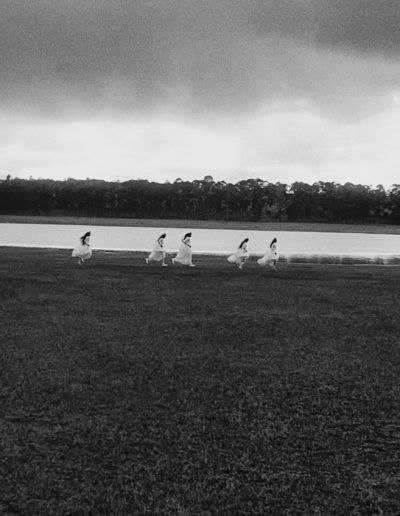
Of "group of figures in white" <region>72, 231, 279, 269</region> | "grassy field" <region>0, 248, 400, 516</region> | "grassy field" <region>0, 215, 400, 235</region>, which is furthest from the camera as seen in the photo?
"grassy field" <region>0, 215, 400, 235</region>

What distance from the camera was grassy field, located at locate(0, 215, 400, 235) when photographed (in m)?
151

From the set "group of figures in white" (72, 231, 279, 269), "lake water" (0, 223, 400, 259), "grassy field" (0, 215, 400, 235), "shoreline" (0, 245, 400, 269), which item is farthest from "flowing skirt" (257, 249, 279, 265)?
"grassy field" (0, 215, 400, 235)

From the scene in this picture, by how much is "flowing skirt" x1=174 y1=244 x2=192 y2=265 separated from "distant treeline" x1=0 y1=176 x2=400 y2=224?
131253mm

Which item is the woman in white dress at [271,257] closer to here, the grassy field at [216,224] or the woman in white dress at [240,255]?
the woman in white dress at [240,255]

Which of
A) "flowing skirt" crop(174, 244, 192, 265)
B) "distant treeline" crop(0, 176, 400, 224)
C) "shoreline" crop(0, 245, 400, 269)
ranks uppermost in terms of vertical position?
"distant treeline" crop(0, 176, 400, 224)

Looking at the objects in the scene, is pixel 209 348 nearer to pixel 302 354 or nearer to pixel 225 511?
pixel 302 354

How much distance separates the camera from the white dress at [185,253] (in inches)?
1288

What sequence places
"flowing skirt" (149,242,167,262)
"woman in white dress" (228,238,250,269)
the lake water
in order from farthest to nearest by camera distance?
the lake water → "flowing skirt" (149,242,167,262) → "woman in white dress" (228,238,250,269)

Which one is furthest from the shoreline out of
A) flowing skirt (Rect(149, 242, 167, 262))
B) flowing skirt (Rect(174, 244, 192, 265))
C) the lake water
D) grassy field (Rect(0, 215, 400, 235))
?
grassy field (Rect(0, 215, 400, 235))

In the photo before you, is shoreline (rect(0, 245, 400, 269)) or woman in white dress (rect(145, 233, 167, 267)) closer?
woman in white dress (rect(145, 233, 167, 267))

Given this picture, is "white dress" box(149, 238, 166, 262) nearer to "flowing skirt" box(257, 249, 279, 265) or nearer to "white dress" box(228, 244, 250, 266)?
"white dress" box(228, 244, 250, 266)

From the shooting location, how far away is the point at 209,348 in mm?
11961

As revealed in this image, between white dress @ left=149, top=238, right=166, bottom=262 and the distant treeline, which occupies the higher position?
the distant treeline

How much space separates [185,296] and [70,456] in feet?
44.9
